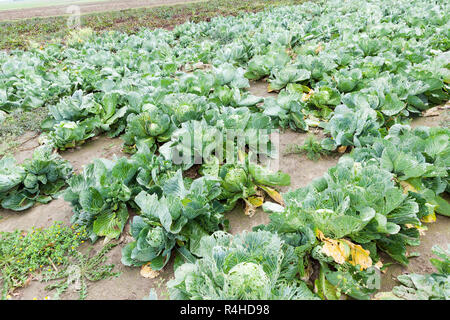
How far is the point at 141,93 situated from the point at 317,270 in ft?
12.9

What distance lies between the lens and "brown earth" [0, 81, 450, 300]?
7.94 feet

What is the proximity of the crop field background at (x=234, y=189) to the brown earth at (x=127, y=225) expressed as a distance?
0.02m

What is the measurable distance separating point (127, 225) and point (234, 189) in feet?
4.01

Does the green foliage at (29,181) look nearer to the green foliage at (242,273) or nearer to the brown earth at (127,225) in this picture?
the brown earth at (127,225)

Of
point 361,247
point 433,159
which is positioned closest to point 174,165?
point 361,247

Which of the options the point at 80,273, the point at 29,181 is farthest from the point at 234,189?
the point at 29,181

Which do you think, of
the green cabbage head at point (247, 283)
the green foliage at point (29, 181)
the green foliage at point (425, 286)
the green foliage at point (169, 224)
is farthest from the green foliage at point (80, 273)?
the green foliage at point (425, 286)

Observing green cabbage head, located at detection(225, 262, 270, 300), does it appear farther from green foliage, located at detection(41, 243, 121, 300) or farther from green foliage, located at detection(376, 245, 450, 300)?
green foliage, located at detection(41, 243, 121, 300)

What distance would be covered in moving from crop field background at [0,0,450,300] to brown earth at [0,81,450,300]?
0.05 feet

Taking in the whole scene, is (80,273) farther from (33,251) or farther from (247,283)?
(247,283)

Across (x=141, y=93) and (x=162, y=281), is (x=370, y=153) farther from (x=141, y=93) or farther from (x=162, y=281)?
(x=141, y=93)

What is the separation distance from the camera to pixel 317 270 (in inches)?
90.9
